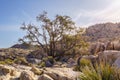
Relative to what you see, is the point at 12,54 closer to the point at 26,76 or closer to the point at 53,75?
the point at 53,75

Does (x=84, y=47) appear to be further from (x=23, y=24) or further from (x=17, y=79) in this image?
(x=17, y=79)

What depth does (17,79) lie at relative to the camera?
1269 cm

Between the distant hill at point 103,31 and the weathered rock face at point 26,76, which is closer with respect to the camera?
the weathered rock face at point 26,76

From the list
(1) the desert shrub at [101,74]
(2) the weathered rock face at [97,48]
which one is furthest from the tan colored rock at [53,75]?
(2) the weathered rock face at [97,48]

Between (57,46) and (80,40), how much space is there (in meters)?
2.83

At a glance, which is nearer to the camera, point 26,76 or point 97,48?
point 26,76

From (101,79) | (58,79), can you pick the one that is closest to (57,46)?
(58,79)

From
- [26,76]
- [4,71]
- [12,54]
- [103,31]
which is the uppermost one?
[103,31]

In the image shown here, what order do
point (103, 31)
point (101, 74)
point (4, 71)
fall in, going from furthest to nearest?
point (103, 31) < point (4, 71) < point (101, 74)

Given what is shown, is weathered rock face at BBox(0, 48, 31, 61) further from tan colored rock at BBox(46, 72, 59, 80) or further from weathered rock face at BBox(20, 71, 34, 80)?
weathered rock face at BBox(20, 71, 34, 80)

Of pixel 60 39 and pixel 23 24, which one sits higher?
pixel 23 24

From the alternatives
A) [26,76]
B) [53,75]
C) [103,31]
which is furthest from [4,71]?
[103,31]

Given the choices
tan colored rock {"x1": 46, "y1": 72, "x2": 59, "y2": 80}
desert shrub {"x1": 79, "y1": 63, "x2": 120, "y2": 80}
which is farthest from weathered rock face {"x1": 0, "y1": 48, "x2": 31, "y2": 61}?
desert shrub {"x1": 79, "y1": 63, "x2": 120, "y2": 80}

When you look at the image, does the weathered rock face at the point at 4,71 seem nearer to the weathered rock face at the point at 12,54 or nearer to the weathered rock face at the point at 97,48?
the weathered rock face at the point at 97,48
